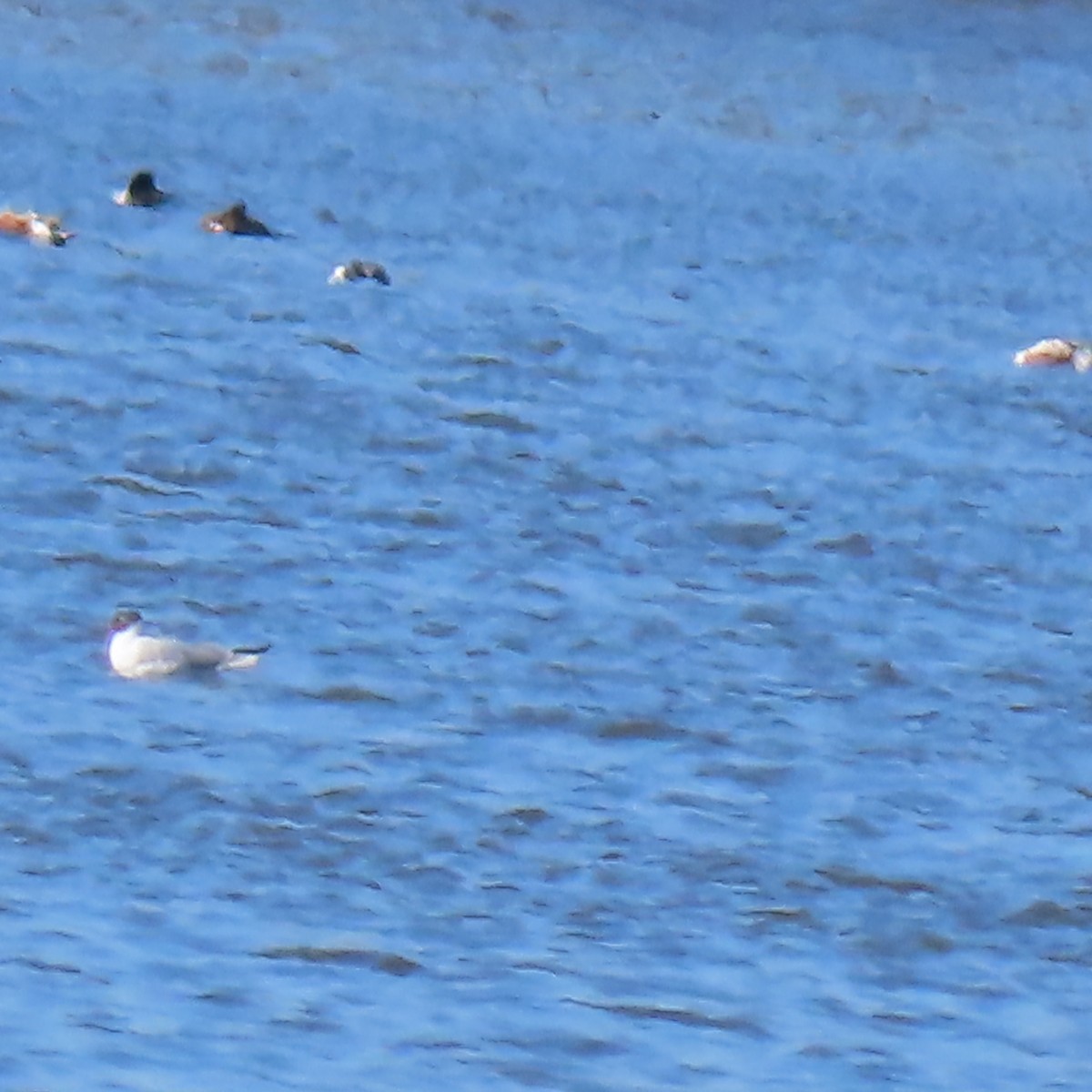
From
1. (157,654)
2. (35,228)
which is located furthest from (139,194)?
(157,654)

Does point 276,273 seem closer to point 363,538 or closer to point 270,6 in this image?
point 363,538

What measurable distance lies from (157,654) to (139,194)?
32.4ft

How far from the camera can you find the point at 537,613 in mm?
12117

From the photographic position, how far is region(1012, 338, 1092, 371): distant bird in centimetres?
1783

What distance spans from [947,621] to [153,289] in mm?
6644

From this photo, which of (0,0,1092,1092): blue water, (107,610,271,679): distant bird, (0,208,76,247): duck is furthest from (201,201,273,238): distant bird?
(107,610,271,679): distant bird

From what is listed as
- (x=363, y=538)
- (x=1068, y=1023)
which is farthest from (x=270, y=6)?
(x=1068, y=1023)

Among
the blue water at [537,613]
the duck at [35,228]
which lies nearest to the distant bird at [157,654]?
the blue water at [537,613]

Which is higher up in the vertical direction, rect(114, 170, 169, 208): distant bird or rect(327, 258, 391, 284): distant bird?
rect(114, 170, 169, 208): distant bird

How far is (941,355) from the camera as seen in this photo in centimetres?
1802

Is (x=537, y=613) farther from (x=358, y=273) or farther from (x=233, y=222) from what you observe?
(x=233, y=222)

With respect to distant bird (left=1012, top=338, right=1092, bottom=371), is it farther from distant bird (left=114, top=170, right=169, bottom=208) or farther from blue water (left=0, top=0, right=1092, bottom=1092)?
distant bird (left=114, top=170, right=169, bottom=208)

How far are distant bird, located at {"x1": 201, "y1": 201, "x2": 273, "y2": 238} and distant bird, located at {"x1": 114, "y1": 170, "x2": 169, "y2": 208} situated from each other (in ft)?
2.30

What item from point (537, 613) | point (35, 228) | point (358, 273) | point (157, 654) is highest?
point (35, 228)
